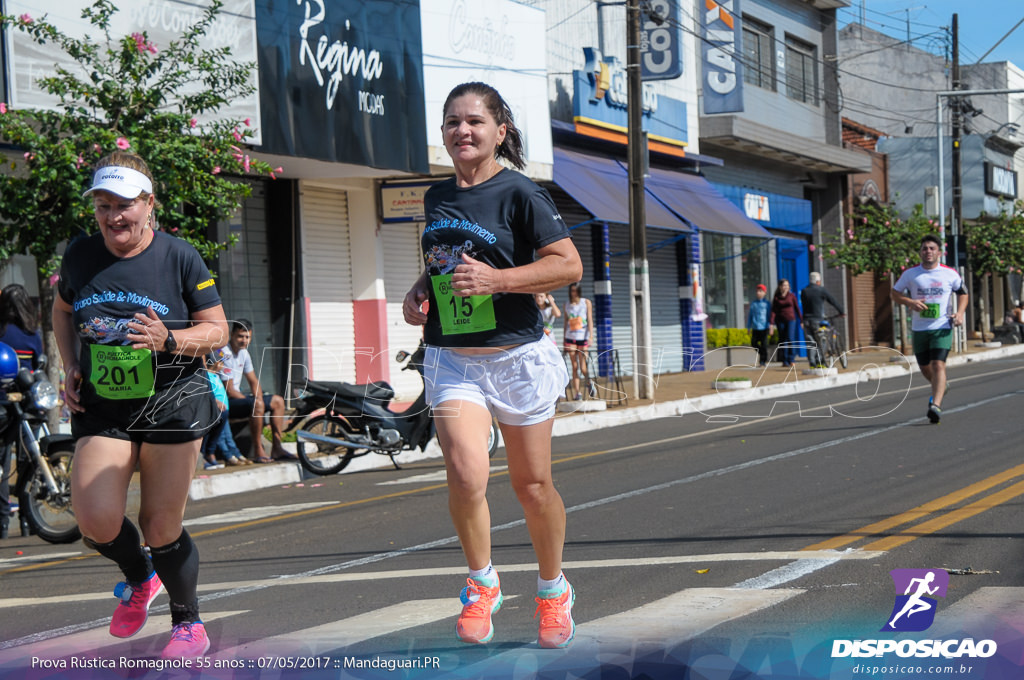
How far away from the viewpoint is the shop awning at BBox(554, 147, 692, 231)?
72.2 feet

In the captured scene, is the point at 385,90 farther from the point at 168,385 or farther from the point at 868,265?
the point at 868,265

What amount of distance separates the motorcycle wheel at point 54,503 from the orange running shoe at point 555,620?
548 centimetres

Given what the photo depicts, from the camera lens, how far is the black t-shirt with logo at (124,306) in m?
4.73

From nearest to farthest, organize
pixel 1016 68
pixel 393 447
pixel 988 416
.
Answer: pixel 393 447 → pixel 988 416 → pixel 1016 68

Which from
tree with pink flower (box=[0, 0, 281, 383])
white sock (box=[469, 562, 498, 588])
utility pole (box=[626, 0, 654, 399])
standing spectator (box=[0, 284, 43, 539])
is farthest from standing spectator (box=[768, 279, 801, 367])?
white sock (box=[469, 562, 498, 588])

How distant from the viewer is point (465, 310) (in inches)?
179

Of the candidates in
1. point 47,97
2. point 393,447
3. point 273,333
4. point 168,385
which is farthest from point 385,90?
point 168,385

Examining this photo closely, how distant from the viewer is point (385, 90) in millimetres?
18203

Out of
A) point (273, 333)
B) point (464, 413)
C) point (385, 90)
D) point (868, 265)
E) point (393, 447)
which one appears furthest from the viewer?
point (868, 265)

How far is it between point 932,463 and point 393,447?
5138mm

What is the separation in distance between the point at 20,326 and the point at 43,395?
42.8 inches

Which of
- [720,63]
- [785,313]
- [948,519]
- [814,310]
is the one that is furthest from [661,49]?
[948,519]

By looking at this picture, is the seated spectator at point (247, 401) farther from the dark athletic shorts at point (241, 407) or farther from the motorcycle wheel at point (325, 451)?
the motorcycle wheel at point (325, 451)

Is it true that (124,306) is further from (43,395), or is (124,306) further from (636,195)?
(636,195)
